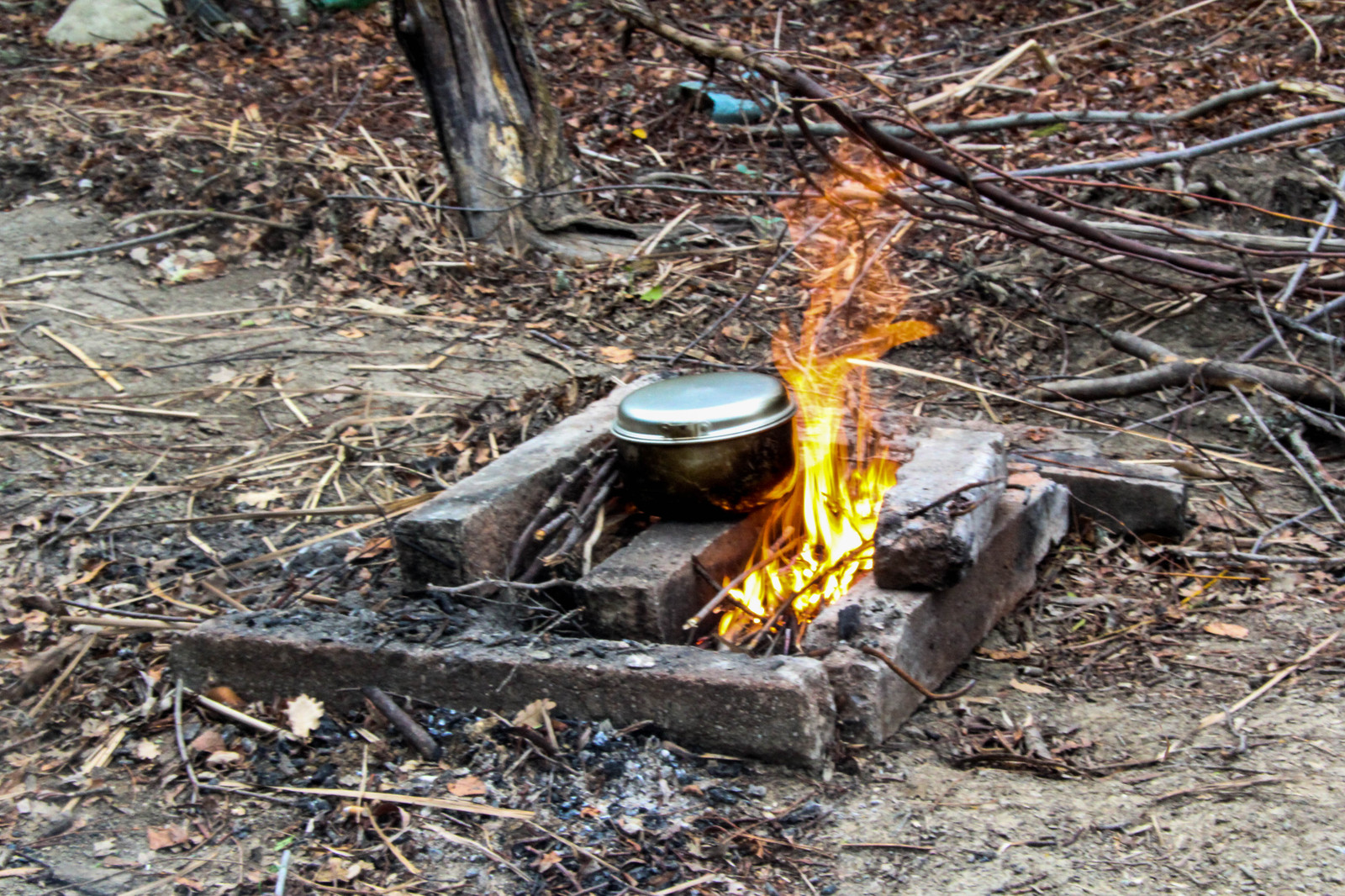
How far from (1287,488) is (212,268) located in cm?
557

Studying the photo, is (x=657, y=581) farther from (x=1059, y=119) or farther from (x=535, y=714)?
(x=1059, y=119)

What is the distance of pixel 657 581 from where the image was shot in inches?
124

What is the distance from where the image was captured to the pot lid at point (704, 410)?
3.34 meters

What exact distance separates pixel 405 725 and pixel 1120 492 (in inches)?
101

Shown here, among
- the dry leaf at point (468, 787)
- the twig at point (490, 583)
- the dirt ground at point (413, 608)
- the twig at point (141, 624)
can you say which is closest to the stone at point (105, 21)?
the dirt ground at point (413, 608)

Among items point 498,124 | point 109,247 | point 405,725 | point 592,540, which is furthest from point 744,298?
point 109,247

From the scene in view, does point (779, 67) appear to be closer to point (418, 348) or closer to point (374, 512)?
point (374, 512)

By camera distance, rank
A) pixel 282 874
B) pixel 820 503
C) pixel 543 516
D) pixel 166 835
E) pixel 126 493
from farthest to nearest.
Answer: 1. pixel 126 493
2. pixel 820 503
3. pixel 543 516
4. pixel 166 835
5. pixel 282 874

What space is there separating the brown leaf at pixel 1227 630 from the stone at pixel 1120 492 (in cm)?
55

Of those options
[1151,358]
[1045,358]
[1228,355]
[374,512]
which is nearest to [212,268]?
[374,512]

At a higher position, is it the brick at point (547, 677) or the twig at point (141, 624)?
the brick at point (547, 677)

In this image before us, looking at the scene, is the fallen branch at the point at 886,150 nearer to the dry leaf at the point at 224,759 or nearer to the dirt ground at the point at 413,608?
the dirt ground at the point at 413,608

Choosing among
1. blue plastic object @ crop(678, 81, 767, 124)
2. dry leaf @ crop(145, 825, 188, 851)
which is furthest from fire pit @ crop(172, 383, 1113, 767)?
blue plastic object @ crop(678, 81, 767, 124)

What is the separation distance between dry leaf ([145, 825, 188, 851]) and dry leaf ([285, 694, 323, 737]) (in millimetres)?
380
